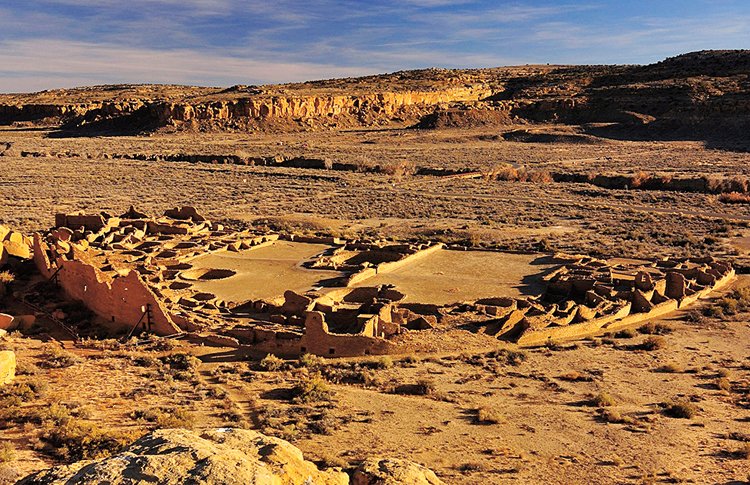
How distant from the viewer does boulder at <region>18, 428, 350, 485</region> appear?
6.45 m

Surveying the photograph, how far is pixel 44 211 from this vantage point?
129 ft

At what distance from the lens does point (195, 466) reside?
6.63 metres

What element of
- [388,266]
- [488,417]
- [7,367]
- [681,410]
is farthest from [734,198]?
[7,367]

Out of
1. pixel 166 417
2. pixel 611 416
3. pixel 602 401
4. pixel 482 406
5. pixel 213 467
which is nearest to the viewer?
pixel 213 467

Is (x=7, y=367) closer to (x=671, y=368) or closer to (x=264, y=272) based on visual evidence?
(x=264, y=272)

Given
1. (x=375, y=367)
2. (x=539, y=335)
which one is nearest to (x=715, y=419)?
(x=539, y=335)

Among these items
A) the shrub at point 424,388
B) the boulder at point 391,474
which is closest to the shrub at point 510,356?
the shrub at point 424,388

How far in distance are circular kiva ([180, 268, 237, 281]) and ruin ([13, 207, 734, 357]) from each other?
4 centimetres

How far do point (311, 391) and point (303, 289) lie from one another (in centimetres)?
884

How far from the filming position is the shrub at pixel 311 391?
14.0 meters

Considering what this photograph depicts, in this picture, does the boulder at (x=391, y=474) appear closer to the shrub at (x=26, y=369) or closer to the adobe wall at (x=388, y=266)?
the shrub at (x=26, y=369)

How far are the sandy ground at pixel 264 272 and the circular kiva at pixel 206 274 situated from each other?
14.8 inches

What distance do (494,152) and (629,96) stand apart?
3291cm

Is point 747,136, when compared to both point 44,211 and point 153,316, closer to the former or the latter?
point 44,211
